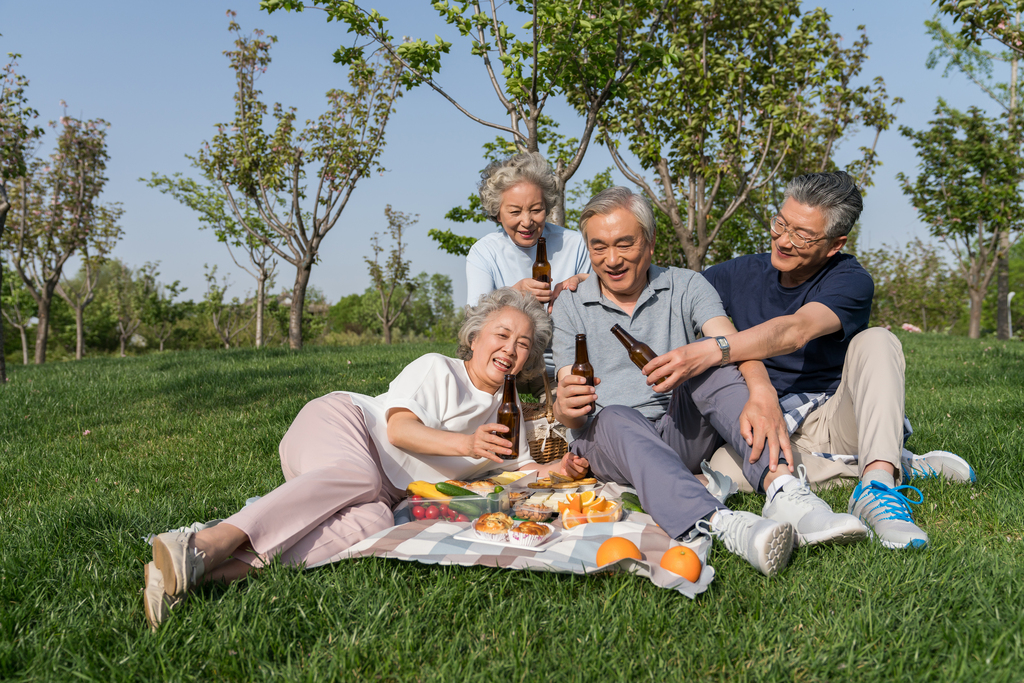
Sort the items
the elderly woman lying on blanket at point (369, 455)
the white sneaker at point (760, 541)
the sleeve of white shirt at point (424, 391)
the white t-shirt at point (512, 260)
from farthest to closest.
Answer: the white t-shirt at point (512, 260), the sleeve of white shirt at point (424, 391), the white sneaker at point (760, 541), the elderly woman lying on blanket at point (369, 455)

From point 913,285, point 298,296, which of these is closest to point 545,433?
point 298,296

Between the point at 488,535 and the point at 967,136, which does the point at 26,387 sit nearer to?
the point at 488,535

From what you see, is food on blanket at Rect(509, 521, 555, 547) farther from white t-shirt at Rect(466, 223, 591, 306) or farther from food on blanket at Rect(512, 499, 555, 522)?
white t-shirt at Rect(466, 223, 591, 306)

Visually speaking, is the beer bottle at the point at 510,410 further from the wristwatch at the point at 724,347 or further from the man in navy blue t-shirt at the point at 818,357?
the wristwatch at the point at 724,347

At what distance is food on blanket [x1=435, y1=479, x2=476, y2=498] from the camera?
11.6 feet

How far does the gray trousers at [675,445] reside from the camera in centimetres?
297

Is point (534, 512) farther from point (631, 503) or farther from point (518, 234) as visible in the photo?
point (518, 234)

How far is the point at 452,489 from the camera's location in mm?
3570

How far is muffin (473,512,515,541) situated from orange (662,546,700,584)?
749 millimetres

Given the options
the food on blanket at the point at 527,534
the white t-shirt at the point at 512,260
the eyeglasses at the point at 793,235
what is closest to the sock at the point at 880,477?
the eyeglasses at the point at 793,235

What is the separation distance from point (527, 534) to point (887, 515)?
166 cm

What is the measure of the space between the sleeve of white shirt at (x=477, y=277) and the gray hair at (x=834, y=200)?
227 centimetres

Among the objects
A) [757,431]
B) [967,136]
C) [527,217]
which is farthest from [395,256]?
[757,431]

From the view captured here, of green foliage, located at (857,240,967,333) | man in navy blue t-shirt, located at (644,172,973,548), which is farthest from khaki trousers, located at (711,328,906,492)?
green foliage, located at (857,240,967,333)
